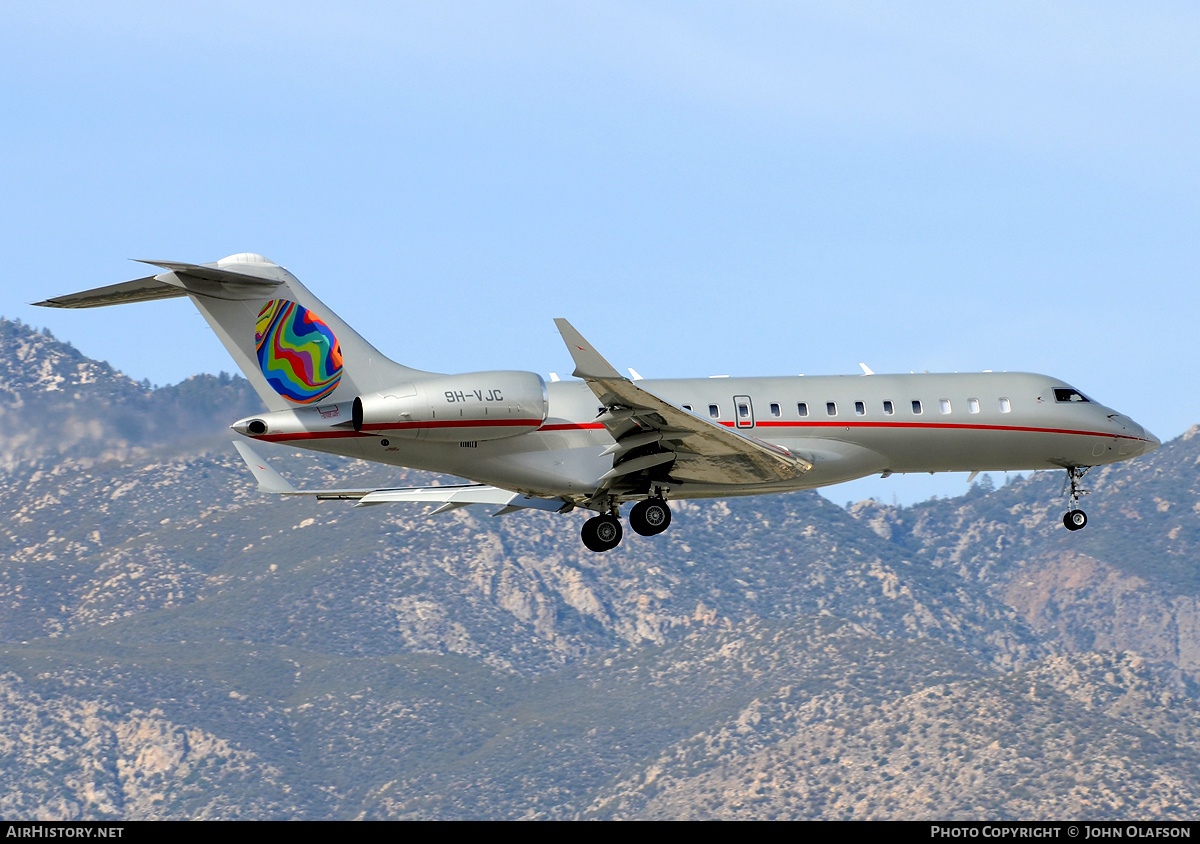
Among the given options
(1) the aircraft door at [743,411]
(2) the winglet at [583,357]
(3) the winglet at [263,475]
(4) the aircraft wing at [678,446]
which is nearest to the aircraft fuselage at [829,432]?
(1) the aircraft door at [743,411]

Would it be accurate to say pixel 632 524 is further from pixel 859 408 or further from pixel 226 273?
pixel 226 273

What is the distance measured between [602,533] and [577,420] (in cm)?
247

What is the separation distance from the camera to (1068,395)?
1481 inches

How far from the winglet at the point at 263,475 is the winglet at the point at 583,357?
8546mm

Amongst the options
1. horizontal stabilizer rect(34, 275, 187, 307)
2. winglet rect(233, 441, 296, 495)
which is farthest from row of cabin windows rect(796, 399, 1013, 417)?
horizontal stabilizer rect(34, 275, 187, 307)

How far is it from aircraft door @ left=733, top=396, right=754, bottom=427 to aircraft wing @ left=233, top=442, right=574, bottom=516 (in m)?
4.00

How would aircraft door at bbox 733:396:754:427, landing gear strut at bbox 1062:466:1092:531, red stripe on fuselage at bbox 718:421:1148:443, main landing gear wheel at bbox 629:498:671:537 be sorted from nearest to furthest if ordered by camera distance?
main landing gear wheel at bbox 629:498:671:537
aircraft door at bbox 733:396:754:427
red stripe on fuselage at bbox 718:421:1148:443
landing gear strut at bbox 1062:466:1092:531

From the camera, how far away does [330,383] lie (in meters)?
32.8

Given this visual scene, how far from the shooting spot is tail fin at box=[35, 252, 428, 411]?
32406 mm

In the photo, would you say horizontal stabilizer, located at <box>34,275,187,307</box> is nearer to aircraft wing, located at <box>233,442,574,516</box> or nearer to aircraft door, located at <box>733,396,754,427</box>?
aircraft wing, located at <box>233,442,574,516</box>

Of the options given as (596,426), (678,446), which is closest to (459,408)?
(596,426)
